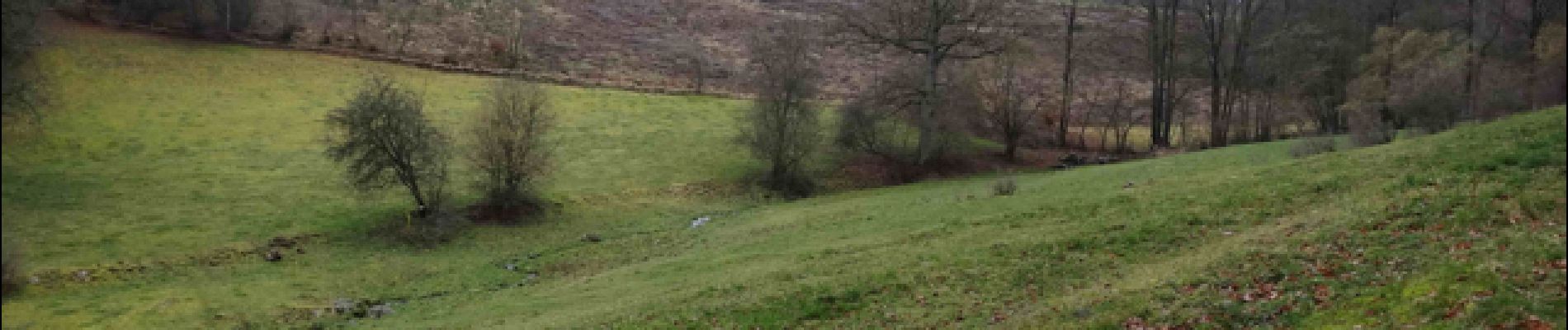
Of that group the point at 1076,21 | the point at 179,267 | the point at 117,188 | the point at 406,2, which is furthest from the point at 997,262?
the point at 1076,21

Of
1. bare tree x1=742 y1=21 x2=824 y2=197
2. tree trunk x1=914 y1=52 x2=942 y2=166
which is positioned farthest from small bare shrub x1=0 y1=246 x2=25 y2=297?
tree trunk x1=914 y1=52 x2=942 y2=166

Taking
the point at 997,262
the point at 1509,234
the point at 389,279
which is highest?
the point at 1509,234

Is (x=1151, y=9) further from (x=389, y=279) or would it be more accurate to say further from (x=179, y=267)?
(x=179, y=267)

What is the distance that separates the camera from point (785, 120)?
54.5 meters

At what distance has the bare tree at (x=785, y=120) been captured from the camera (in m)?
54.4

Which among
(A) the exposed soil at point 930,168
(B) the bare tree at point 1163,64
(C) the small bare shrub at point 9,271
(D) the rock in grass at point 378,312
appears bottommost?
(D) the rock in grass at point 378,312

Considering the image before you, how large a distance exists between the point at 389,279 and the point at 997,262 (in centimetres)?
2681

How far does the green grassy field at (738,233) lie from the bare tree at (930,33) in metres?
8.51

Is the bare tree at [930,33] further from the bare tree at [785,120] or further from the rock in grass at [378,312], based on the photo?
the rock in grass at [378,312]

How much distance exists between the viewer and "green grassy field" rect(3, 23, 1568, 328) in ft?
40.7

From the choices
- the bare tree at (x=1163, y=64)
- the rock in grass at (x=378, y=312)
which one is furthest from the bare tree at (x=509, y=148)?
the bare tree at (x=1163, y=64)

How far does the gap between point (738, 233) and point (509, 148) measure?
642 inches

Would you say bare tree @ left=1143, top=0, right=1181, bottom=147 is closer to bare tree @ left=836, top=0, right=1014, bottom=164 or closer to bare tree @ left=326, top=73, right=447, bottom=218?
bare tree @ left=836, top=0, right=1014, bottom=164

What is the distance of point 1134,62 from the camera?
87875 mm
